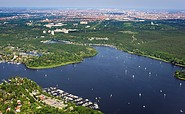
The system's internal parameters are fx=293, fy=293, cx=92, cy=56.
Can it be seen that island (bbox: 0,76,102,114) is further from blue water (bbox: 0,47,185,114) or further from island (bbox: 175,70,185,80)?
island (bbox: 175,70,185,80)

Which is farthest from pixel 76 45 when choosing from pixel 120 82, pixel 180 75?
pixel 180 75

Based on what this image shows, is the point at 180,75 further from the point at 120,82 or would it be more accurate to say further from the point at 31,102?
the point at 31,102

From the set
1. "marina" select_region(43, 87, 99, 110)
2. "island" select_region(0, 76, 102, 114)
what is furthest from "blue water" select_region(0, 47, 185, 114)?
"island" select_region(0, 76, 102, 114)

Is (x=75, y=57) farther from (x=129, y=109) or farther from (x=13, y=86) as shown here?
(x=129, y=109)

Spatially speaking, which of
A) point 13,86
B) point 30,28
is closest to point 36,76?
point 13,86

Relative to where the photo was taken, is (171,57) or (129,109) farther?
(171,57)

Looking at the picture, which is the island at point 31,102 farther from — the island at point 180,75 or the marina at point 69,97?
the island at point 180,75
